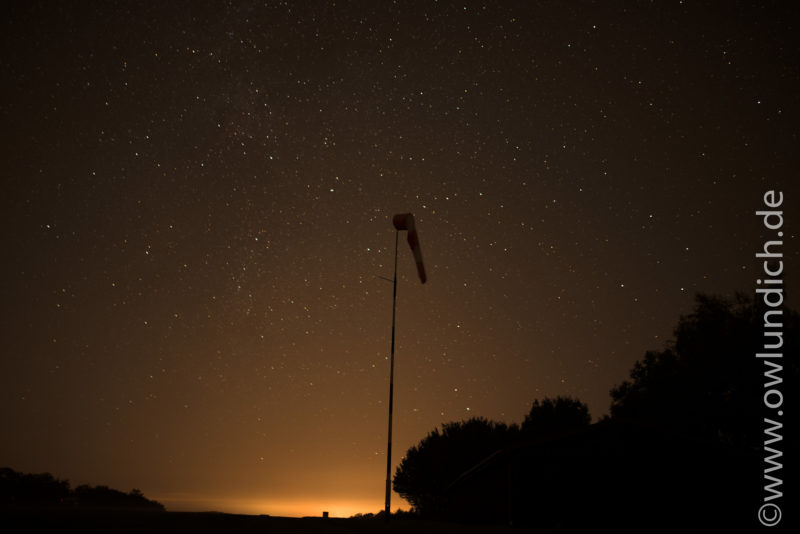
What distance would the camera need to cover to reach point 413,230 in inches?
874

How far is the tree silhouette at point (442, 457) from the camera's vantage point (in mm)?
69938

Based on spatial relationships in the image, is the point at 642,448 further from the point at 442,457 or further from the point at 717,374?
the point at 442,457

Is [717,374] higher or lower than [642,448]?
higher

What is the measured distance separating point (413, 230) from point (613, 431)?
40.0 feet

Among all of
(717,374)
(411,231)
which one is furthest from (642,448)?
(717,374)

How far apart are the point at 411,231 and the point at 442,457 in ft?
179

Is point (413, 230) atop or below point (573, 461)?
atop

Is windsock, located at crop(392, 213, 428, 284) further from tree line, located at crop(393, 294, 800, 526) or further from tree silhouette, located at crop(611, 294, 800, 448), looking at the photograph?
tree silhouette, located at crop(611, 294, 800, 448)

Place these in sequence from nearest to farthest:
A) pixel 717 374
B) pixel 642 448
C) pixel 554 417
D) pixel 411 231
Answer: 1. pixel 411 231
2. pixel 642 448
3. pixel 717 374
4. pixel 554 417

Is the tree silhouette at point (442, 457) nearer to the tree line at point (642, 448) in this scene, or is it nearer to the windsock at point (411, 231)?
the tree line at point (642, 448)

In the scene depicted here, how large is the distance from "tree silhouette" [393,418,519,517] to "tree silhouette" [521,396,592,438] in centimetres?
205

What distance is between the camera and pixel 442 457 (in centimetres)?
7231

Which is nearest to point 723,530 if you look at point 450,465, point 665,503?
point 665,503

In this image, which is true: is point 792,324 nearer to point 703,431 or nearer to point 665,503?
point 703,431
